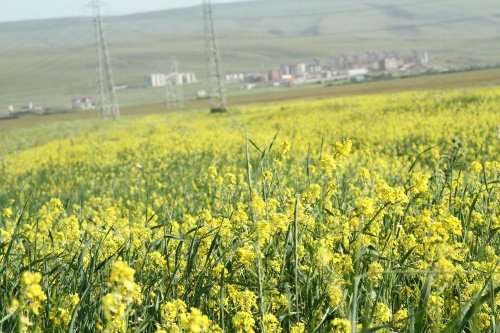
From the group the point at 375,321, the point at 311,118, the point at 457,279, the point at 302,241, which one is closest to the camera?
the point at 375,321

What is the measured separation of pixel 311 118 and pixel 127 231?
23.0 meters

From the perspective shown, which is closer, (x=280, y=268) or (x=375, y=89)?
(x=280, y=268)

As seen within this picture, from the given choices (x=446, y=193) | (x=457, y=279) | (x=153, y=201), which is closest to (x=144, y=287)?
(x=457, y=279)

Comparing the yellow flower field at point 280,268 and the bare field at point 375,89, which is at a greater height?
the yellow flower field at point 280,268

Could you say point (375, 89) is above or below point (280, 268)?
below

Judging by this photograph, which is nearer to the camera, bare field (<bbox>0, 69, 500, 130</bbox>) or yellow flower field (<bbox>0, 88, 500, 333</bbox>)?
yellow flower field (<bbox>0, 88, 500, 333</bbox>)

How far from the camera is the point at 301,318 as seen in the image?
11.8ft

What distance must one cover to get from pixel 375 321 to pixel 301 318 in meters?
0.51

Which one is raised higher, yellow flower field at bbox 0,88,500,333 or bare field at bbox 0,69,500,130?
yellow flower field at bbox 0,88,500,333

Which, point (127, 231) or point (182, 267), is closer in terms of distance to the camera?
point (182, 267)

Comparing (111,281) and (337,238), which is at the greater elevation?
(111,281)

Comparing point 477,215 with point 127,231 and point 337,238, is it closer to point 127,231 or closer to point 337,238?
point 337,238

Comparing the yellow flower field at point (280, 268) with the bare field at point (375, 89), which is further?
the bare field at point (375, 89)

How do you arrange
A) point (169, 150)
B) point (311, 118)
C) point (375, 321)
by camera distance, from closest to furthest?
1. point (375, 321)
2. point (169, 150)
3. point (311, 118)
